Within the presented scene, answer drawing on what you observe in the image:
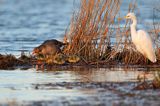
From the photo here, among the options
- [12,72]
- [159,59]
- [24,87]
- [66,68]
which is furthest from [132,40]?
[24,87]

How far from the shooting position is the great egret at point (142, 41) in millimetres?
13365

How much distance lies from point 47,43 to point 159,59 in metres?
2.69

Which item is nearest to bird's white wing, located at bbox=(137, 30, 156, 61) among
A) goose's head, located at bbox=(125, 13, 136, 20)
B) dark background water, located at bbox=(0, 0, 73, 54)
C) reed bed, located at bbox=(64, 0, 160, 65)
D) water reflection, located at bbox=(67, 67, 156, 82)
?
reed bed, located at bbox=(64, 0, 160, 65)

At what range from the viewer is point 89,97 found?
953 centimetres

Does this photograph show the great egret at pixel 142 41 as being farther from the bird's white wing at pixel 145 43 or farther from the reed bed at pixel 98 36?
the reed bed at pixel 98 36

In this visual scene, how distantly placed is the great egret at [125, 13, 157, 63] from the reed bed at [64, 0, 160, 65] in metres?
0.19

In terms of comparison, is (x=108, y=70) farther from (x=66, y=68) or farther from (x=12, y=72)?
(x=12, y=72)

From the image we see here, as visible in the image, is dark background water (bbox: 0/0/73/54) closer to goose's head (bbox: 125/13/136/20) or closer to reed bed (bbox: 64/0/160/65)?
reed bed (bbox: 64/0/160/65)

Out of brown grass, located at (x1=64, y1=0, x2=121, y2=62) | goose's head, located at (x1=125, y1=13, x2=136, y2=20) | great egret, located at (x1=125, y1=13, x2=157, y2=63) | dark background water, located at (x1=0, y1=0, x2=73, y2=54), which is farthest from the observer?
dark background water, located at (x1=0, y1=0, x2=73, y2=54)

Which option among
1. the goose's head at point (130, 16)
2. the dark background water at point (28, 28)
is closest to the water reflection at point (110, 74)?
the goose's head at point (130, 16)

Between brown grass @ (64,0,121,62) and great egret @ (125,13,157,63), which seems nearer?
great egret @ (125,13,157,63)

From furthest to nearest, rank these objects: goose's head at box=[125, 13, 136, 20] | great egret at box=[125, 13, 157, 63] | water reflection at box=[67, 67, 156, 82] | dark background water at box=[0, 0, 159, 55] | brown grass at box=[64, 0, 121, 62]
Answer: dark background water at box=[0, 0, 159, 55] < goose's head at box=[125, 13, 136, 20] < brown grass at box=[64, 0, 121, 62] < great egret at box=[125, 13, 157, 63] < water reflection at box=[67, 67, 156, 82]

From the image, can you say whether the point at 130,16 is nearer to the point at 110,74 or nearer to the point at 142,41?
the point at 142,41

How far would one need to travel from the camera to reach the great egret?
43.8 ft
